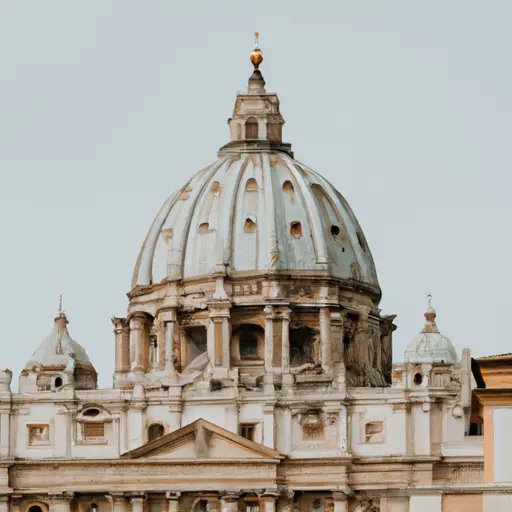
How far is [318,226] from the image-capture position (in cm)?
13012

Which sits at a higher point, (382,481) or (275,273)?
(275,273)

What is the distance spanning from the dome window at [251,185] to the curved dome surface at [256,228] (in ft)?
0.14

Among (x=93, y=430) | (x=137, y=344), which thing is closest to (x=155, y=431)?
(x=93, y=430)

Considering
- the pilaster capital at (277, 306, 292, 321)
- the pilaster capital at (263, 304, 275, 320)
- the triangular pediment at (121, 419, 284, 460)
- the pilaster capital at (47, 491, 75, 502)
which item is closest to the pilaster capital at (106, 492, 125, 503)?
the pilaster capital at (47, 491, 75, 502)

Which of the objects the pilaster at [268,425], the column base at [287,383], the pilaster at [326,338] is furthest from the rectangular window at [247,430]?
the pilaster at [326,338]

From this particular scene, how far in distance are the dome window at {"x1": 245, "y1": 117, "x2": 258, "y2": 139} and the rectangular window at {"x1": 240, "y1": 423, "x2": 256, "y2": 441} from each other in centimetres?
1847

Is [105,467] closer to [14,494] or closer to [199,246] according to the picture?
[14,494]


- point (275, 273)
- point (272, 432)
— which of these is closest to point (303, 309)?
point (275, 273)

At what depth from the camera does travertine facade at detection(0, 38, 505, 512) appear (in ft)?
390

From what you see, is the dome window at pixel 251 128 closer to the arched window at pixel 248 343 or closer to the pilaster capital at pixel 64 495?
the arched window at pixel 248 343

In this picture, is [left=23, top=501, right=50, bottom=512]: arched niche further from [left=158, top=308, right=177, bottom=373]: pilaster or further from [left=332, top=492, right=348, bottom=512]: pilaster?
[left=332, top=492, right=348, bottom=512]: pilaster

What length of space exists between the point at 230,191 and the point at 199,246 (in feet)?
9.01

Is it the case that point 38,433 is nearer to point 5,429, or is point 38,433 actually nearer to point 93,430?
point 5,429

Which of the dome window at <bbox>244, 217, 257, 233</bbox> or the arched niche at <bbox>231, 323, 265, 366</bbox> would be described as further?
the dome window at <bbox>244, 217, 257, 233</bbox>
